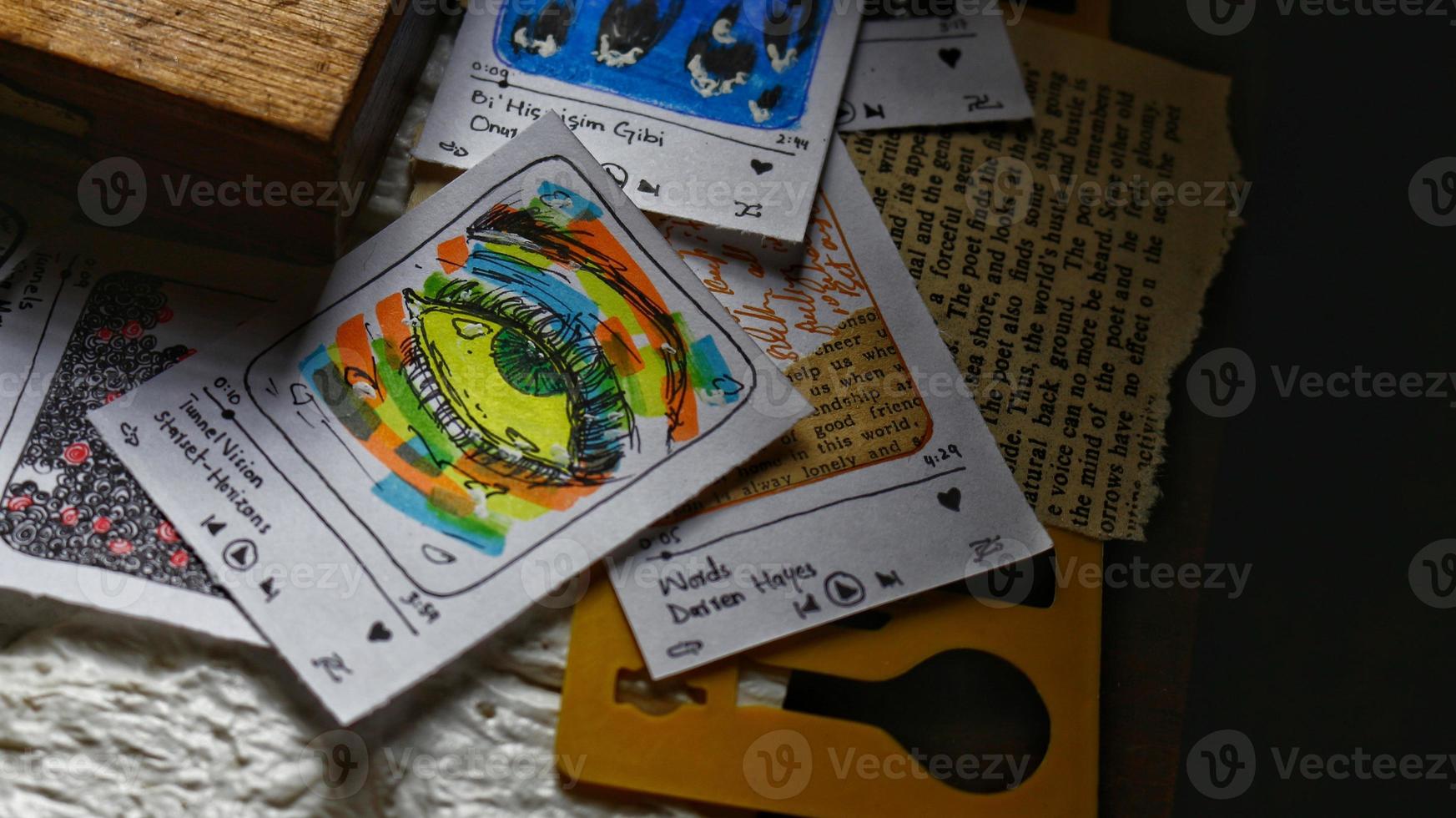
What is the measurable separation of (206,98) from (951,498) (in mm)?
453

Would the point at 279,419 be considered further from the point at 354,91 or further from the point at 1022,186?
the point at 1022,186

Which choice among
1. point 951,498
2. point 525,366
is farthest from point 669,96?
point 951,498

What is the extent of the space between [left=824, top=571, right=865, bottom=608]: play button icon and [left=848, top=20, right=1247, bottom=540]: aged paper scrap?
13 cm

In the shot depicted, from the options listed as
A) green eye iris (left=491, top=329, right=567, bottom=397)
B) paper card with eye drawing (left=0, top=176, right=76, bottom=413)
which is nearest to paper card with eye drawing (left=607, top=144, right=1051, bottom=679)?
green eye iris (left=491, top=329, right=567, bottom=397)

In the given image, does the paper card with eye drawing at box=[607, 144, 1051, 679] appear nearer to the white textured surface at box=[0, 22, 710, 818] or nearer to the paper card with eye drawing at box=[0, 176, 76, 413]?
the white textured surface at box=[0, 22, 710, 818]

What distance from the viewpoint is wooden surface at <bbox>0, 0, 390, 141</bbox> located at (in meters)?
0.54

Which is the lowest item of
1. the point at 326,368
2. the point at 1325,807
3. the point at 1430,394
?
the point at 1325,807

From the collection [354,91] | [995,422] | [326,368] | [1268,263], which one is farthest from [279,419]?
[1268,263]

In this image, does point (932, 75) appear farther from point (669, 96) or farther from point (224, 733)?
point (224, 733)

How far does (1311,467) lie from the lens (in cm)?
72

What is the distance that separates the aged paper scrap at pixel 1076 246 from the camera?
0.66 metres

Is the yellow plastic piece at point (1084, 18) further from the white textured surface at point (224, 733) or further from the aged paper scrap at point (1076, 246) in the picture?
the white textured surface at point (224, 733)

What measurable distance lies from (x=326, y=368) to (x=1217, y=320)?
0.57 metres

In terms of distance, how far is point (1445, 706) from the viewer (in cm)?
69
